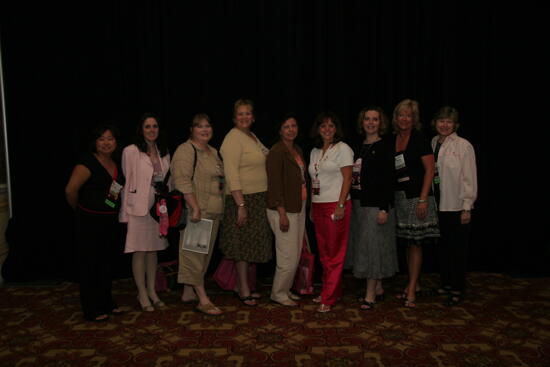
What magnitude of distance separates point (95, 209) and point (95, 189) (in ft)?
0.49

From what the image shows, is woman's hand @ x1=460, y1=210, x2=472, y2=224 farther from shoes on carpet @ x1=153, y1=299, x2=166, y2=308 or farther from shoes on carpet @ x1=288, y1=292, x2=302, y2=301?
shoes on carpet @ x1=153, y1=299, x2=166, y2=308

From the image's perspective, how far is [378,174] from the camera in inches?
116

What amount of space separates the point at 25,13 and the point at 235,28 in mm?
2094

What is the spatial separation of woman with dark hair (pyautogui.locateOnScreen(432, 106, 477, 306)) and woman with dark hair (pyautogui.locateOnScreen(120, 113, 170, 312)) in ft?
7.54

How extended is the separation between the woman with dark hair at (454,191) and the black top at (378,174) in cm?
54

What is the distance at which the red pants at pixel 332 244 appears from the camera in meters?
3.07

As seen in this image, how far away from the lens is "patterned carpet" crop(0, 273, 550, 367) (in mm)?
2340

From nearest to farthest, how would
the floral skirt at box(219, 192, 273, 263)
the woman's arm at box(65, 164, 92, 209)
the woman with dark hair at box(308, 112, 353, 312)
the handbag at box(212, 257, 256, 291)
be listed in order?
1. the woman's arm at box(65, 164, 92, 209)
2. the woman with dark hair at box(308, 112, 353, 312)
3. the floral skirt at box(219, 192, 273, 263)
4. the handbag at box(212, 257, 256, 291)

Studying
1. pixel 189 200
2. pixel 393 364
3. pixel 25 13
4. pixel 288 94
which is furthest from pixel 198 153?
pixel 25 13

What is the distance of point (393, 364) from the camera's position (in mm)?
2254

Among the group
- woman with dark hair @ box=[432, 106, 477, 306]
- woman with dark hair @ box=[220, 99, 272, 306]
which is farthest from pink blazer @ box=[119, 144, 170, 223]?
woman with dark hair @ box=[432, 106, 477, 306]

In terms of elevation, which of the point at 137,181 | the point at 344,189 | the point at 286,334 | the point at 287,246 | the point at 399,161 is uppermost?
the point at 399,161

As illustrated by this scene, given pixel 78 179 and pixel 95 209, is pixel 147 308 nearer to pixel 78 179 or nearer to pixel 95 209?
pixel 95 209

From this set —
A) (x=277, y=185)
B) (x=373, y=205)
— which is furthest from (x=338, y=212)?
(x=277, y=185)
